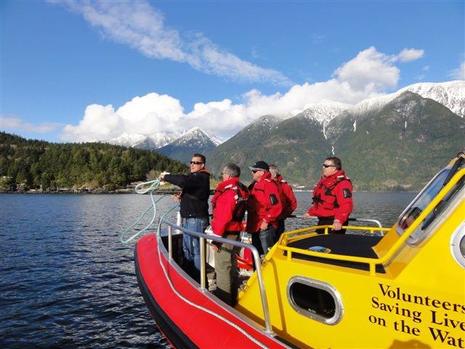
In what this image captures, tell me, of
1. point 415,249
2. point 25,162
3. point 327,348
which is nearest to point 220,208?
point 327,348

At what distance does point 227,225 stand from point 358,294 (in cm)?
253

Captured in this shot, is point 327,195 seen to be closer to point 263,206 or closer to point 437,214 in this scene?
point 263,206

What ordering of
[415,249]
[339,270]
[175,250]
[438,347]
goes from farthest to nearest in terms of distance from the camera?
[175,250], [339,270], [415,249], [438,347]

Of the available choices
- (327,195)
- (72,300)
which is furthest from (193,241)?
(72,300)

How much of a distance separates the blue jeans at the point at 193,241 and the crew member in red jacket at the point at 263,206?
36.0 inches

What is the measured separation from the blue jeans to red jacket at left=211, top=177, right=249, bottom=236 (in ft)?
4.21

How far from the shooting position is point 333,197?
22.6 feet

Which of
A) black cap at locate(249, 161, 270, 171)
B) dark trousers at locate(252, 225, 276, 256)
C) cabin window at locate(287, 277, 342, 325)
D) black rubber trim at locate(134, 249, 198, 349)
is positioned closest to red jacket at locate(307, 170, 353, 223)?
dark trousers at locate(252, 225, 276, 256)

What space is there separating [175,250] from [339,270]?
5.95m

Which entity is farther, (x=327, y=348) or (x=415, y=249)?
(x=327, y=348)

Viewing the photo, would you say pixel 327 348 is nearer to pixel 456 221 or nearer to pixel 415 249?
pixel 415 249

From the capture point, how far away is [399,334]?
3.26 m

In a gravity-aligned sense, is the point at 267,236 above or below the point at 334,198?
below

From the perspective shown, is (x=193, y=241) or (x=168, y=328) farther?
(x=193, y=241)
